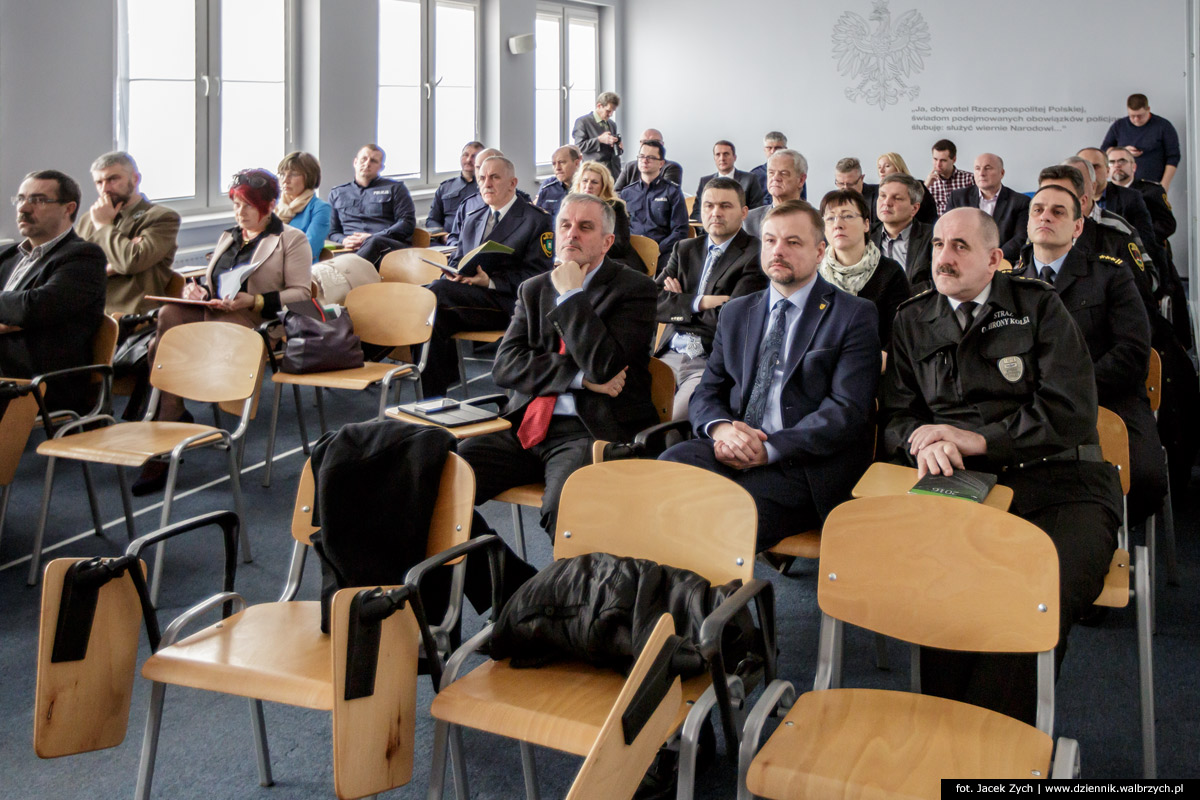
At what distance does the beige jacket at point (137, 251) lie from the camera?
4.86m

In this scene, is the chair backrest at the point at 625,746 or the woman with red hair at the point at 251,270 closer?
the chair backrest at the point at 625,746

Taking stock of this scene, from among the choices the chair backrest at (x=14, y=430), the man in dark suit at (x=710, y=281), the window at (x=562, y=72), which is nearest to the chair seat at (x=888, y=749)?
the man in dark suit at (x=710, y=281)

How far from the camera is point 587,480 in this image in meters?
2.29

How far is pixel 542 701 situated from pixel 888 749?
0.59 meters

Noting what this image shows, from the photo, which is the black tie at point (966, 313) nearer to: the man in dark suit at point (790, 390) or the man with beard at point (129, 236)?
the man in dark suit at point (790, 390)

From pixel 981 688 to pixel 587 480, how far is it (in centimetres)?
88

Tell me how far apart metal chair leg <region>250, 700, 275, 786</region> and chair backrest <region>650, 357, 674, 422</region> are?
61.0 inches

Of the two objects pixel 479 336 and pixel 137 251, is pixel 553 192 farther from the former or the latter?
pixel 137 251

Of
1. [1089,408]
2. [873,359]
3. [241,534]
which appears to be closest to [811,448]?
[873,359]

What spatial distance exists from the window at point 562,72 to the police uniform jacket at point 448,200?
10.6 ft

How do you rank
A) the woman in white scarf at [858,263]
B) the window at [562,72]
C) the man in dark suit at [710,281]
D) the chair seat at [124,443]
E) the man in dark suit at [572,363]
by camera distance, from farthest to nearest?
the window at [562,72] < the man in dark suit at [710,281] < the woman in white scarf at [858,263] < the chair seat at [124,443] < the man in dark suit at [572,363]

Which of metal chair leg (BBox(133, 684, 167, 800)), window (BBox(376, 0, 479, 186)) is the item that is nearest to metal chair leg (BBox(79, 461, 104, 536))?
metal chair leg (BBox(133, 684, 167, 800))

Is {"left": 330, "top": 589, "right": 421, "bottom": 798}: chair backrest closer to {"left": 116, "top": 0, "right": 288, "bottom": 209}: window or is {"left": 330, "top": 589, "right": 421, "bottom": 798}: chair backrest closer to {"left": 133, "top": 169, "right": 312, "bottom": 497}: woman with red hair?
{"left": 133, "top": 169, "right": 312, "bottom": 497}: woman with red hair

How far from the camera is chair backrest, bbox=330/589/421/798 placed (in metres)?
1.80
